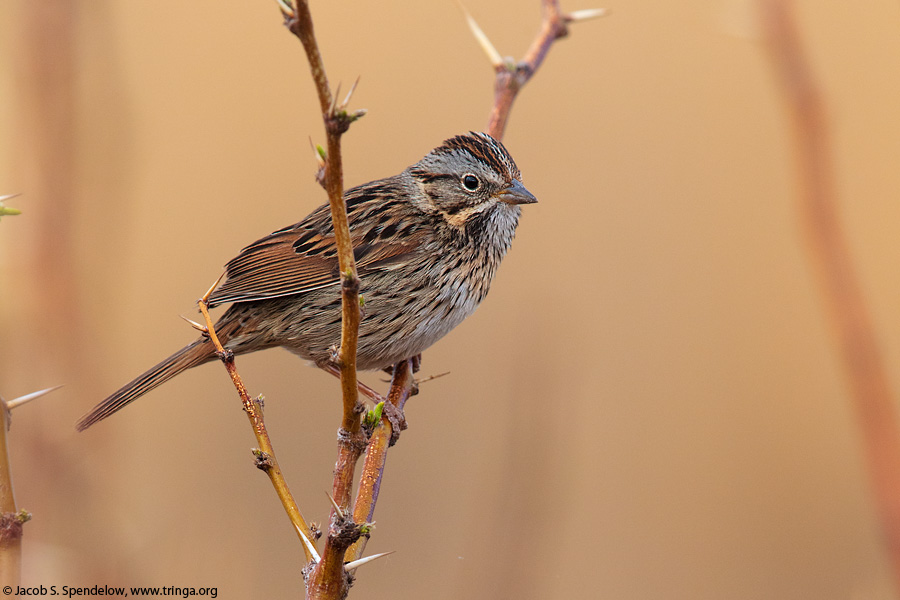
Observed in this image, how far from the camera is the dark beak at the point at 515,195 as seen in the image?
4039 mm

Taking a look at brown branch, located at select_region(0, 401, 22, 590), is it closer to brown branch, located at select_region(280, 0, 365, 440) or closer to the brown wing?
brown branch, located at select_region(280, 0, 365, 440)

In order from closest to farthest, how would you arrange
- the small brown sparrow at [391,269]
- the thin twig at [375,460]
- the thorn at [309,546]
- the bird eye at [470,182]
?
the thorn at [309,546] < the thin twig at [375,460] < the small brown sparrow at [391,269] < the bird eye at [470,182]

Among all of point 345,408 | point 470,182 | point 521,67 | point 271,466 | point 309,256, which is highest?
point 521,67

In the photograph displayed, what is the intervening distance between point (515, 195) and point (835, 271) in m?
2.34

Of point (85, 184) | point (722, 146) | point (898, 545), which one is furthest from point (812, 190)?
point (722, 146)

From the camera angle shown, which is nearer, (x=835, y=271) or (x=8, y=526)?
(x=8, y=526)

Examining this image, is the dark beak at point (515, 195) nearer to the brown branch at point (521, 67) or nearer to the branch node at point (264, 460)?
the brown branch at point (521, 67)

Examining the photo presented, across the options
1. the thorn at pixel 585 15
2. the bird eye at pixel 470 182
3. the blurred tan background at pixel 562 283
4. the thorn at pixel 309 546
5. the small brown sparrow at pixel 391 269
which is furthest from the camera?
the blurred tan background at pixel 562 283

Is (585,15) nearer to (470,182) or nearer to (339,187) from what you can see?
A: (470,182)

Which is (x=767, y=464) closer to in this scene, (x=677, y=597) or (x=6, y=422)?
(x=677, y=597)

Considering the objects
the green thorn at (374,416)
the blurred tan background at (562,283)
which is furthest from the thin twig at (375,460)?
the blurred tan background at (562,283)

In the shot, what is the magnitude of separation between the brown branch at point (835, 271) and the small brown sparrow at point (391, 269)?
6.82 feet

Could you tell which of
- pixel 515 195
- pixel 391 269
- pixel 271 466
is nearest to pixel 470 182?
pixel 515 195

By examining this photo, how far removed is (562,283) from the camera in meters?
6.52
